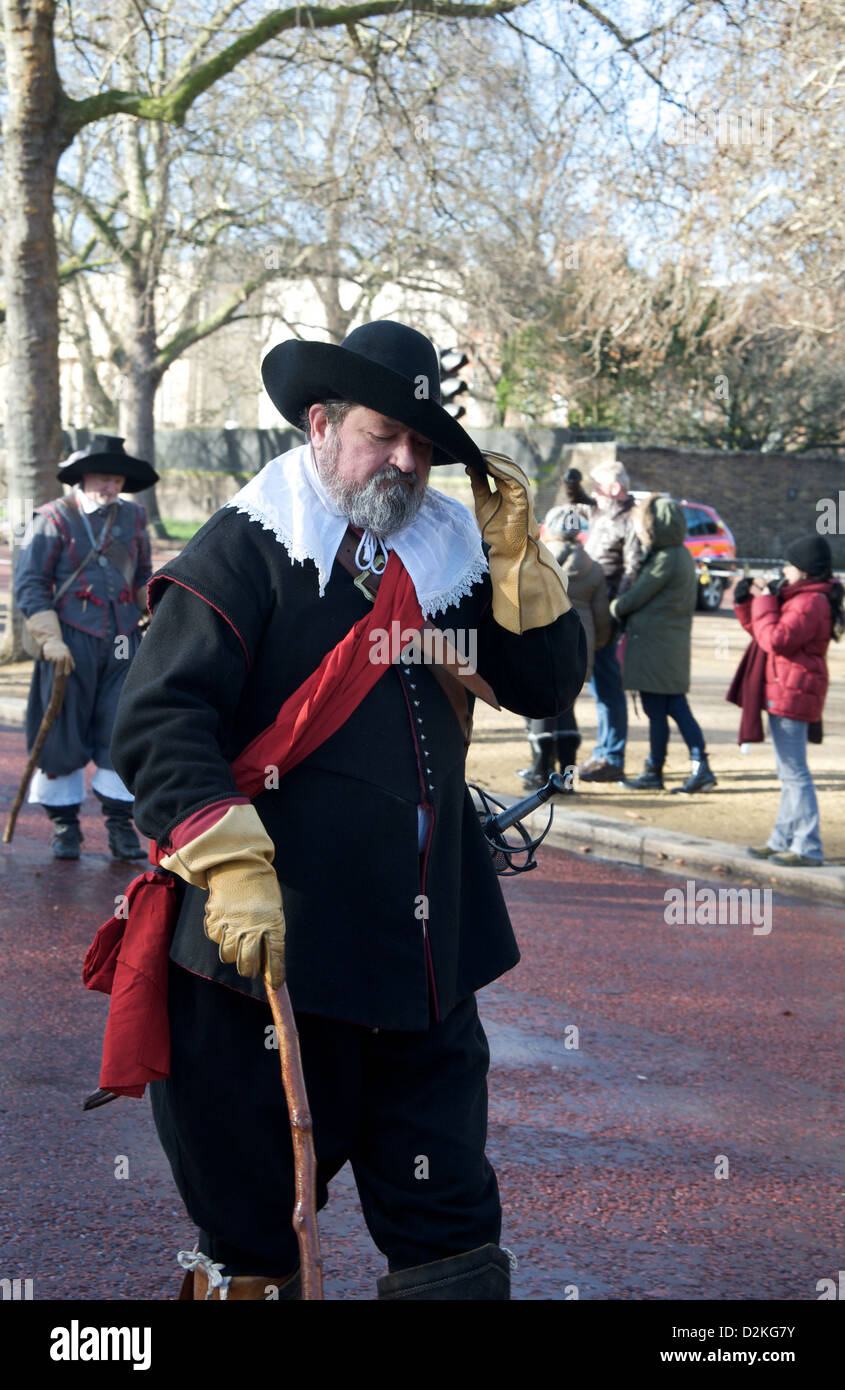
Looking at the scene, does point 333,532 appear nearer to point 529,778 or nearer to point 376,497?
point 376,497

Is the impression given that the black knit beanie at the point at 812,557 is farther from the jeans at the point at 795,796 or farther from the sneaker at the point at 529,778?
the sneaker at the point at 529,778

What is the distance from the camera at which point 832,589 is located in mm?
8297

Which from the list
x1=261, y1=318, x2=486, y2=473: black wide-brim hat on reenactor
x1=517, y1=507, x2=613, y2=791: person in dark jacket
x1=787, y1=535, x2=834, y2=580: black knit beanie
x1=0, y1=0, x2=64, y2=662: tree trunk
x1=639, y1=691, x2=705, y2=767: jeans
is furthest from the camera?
x1=0, y1=0, x2=64, y2=662: tree trunk

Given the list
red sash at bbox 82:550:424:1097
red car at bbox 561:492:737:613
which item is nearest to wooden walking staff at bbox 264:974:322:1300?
red sash at bbox 82:550:424:1097

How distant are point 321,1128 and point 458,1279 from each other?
0.34 meters

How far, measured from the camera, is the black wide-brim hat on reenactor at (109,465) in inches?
291

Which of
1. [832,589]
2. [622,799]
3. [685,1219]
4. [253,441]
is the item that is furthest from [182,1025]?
[253,441]

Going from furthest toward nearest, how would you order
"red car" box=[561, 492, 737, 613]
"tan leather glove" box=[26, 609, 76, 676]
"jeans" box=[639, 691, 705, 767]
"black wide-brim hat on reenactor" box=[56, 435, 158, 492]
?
"red car" box=[561, 492, 737, 613]
"jeans" box=[639, 691, 705, 767]
"black wide-brim hat on reenactor" box=[56, 435, 158, 492]
"tan leather glove" box=[26, 609, 76, 676]

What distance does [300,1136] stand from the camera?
251cm

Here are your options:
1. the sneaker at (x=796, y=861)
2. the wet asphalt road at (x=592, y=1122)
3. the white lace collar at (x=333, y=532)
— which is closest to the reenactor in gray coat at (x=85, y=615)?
the wet asphalt road at (x=592, y=1122)

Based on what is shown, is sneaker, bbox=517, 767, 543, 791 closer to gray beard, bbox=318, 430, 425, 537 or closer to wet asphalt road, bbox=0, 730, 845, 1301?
wet asphalt road, bbox=0, 730, 845, 1301

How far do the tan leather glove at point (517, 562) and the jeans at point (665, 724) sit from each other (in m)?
7.15

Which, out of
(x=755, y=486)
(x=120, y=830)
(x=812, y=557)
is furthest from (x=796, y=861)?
(x=755, y=486)

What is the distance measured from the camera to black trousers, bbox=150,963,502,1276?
8.68 ft
